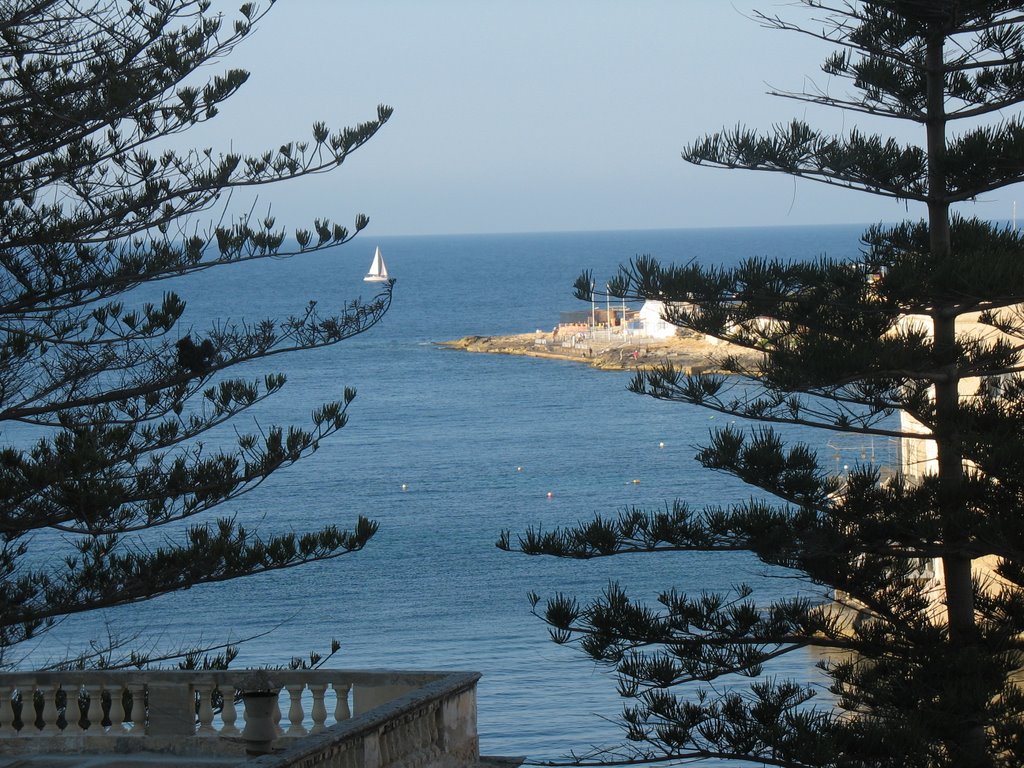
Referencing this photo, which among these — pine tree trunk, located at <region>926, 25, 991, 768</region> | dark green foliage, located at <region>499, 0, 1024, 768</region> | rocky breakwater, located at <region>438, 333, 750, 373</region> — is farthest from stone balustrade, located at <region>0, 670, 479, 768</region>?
rocky breakwater, located at <region>438, 333, 750, 373</region>

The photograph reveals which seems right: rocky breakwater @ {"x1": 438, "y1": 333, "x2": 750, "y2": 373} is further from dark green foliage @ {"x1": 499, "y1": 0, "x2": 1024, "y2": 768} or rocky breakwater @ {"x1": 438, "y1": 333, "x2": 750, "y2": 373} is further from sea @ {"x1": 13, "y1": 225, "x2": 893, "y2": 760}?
dark green foliage @ {"x1": 499, "y1": 0, "x2": 1024, "y2": 768}

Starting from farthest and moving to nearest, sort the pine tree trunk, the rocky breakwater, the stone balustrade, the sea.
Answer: the rocky breakwater
the sea
the pine tree trunk
the stone balustrade

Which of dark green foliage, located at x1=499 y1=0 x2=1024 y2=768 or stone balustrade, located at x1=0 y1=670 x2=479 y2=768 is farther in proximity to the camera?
dark green foliage, located at x1=499 y1=0 x2=1024 y2=768

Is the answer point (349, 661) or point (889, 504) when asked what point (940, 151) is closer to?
point (889, 504)

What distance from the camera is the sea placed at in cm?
2322

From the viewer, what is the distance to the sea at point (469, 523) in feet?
76.2

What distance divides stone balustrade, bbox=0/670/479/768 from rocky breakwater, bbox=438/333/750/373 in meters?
54.6

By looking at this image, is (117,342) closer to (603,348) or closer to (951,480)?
(951,480)

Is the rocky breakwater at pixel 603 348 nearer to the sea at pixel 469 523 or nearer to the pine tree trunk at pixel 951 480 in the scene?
the sea at pixel 469 523

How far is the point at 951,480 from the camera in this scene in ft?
27.4

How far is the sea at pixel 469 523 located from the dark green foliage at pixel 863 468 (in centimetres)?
50

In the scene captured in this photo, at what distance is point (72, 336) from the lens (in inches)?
416

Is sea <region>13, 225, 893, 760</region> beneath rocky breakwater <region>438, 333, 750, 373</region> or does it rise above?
beneath

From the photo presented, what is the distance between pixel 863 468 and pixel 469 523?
96.4ft
